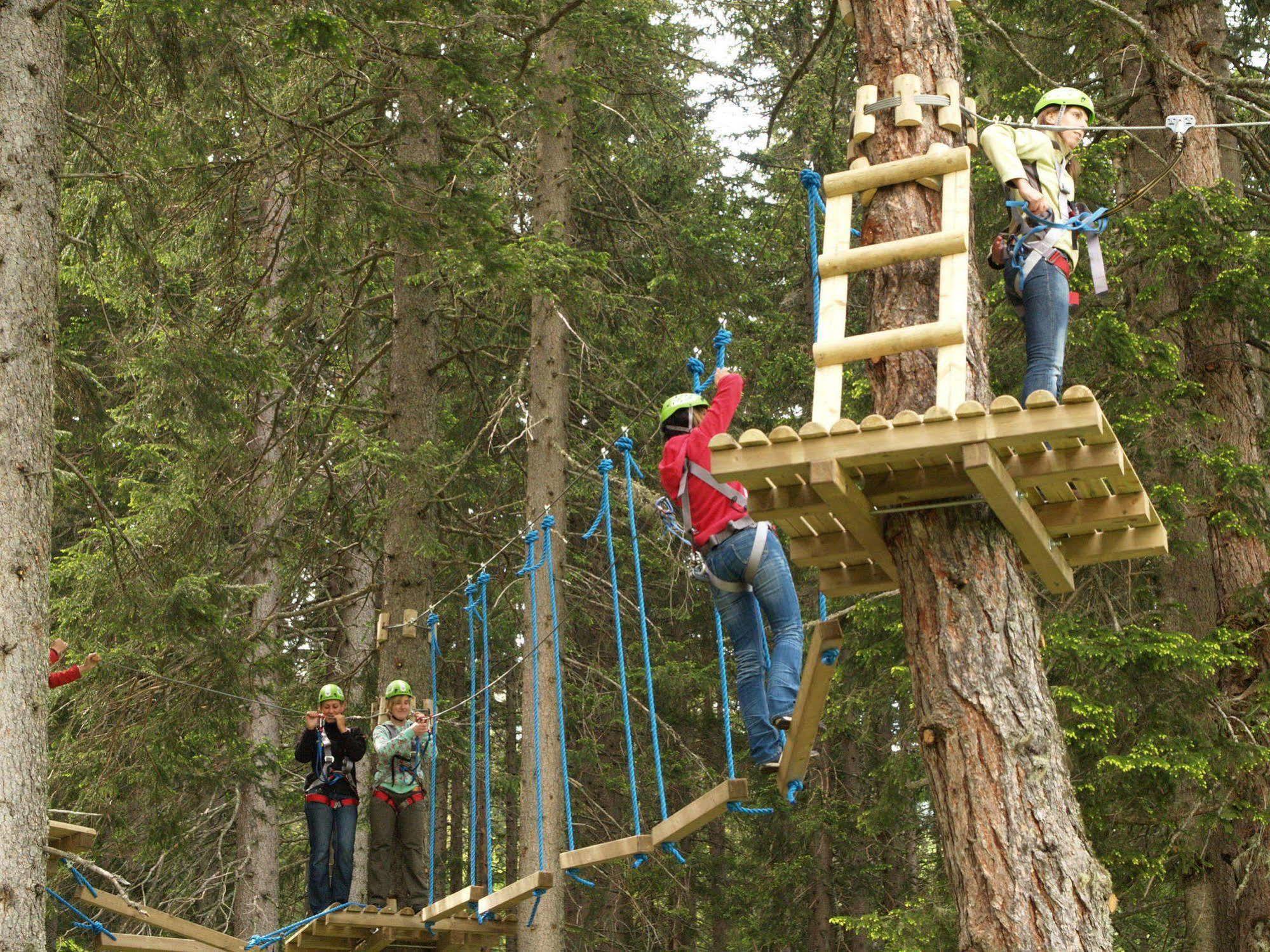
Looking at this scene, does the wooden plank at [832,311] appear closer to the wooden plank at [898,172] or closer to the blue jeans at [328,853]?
the wooden plank at [898,172]

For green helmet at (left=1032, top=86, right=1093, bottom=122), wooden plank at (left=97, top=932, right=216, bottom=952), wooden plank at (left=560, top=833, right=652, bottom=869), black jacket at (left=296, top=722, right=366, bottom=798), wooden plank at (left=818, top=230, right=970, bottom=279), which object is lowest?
wooden plank at (left=97, top=932, right=216, bottom=952)

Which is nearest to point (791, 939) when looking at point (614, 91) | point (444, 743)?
point (444, 743)

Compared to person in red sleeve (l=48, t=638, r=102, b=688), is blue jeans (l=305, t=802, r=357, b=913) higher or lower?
lower

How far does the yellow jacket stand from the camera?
525 centimetres

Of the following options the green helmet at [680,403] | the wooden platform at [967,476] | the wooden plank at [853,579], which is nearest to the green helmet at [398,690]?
the green helmet at [680,403]

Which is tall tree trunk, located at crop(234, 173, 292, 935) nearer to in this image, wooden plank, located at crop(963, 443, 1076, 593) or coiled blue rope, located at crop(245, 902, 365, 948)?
coiled blue rope, located at crop(245, 902, 365, 948)

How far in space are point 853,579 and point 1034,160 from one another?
1.65 m

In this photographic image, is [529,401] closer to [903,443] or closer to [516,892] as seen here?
[516,892]

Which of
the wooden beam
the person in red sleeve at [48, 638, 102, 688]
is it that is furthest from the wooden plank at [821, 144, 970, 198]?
the person in red sleeve at [48, 638, 102, 688]

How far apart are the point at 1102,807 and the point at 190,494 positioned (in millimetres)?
6552

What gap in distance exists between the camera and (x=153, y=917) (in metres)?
7.64

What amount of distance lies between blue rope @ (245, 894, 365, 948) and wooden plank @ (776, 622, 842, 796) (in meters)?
3.14

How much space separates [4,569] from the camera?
6.59m

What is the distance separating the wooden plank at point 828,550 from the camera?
16.2 feet
